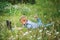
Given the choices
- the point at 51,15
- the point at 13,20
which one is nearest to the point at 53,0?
the point at 51,15

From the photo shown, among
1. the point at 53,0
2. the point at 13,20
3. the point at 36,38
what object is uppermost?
the point at 53,0

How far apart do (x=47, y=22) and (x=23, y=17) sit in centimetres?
28

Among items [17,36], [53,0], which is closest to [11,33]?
[17,36]

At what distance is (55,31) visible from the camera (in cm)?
258

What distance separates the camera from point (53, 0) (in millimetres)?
2664

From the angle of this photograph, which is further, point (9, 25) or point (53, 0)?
point (53, 0)

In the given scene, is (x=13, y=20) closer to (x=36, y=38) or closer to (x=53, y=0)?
(x=36, y=38)

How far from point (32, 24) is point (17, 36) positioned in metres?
0.22

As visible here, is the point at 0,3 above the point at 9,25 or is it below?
above

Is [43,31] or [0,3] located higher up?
[0,3]

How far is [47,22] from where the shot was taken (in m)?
2.59

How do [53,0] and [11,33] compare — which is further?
[53,0]

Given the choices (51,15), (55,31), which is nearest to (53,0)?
(51,15)

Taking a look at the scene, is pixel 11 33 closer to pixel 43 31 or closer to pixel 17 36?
pixel 17 36
